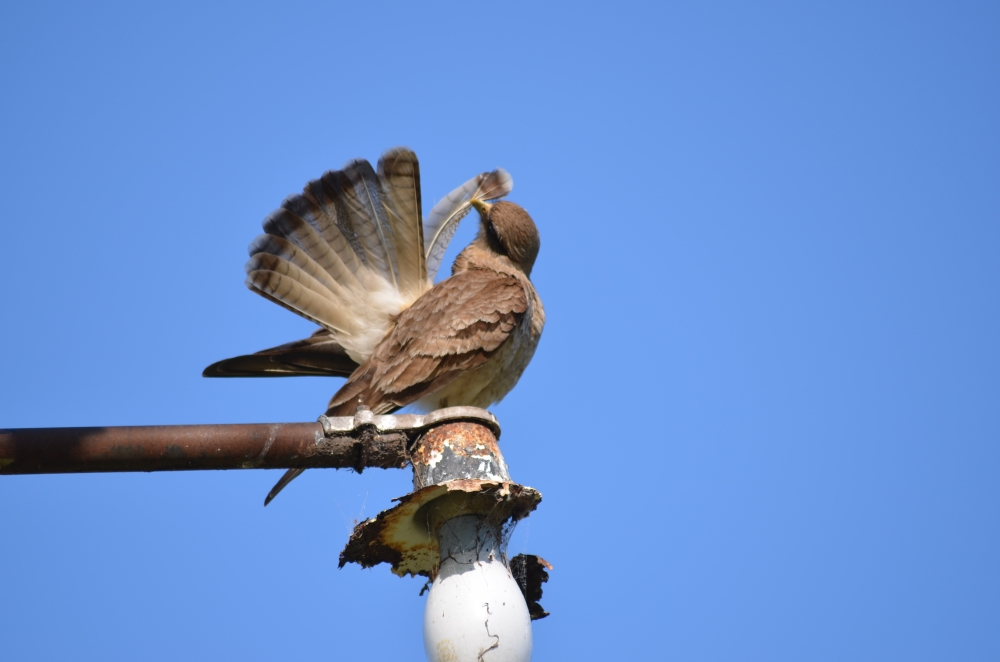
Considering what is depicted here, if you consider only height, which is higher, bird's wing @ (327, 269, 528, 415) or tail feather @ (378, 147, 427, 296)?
tail feather @ (378, 147, 427, 296)

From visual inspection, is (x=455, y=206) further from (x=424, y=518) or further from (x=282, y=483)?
(x=424, y=518)

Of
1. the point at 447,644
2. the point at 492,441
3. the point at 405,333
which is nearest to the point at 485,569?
the point at 447,644

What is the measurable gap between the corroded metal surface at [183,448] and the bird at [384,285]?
151 cm

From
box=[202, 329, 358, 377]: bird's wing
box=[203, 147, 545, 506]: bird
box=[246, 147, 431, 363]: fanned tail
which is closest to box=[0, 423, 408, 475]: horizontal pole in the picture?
box=[203, 147, 545, 506]: bird

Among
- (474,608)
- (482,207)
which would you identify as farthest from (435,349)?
(474,608)

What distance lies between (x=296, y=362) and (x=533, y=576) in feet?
7.76

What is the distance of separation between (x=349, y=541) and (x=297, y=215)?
238cm

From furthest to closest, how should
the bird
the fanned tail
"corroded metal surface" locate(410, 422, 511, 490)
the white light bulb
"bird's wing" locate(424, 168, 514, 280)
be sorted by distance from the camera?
"bird's wing" locate(424, 168, 514, 280) → the fanned tail → the bird → "corroded metal surface" locate(410, 422, 511, 490) → the white light bulb

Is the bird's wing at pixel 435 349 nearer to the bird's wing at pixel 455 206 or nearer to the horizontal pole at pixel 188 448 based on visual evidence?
the bird's wing at pixel 455 206

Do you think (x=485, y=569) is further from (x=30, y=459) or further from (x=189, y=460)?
(x=30, y=459)

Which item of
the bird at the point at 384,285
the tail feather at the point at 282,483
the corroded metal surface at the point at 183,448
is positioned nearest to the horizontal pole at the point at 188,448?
the corroded metal surface at the point at 183,448

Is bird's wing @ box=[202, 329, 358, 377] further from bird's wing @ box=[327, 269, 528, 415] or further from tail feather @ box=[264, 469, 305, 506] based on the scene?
tail feather @ box=[264, 469, 305, 506]

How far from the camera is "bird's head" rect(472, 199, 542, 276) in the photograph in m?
5.68

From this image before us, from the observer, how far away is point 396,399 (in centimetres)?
488
